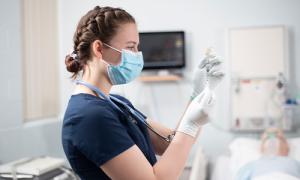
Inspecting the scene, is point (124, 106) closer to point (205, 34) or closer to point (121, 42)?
point (121, 42)

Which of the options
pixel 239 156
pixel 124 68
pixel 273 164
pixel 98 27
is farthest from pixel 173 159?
pixel 239 156

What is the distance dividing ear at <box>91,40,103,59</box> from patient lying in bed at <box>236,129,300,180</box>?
1309mm

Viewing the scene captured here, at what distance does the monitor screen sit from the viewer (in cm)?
236

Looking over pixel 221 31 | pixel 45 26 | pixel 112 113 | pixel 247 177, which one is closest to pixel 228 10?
pixel 221 31

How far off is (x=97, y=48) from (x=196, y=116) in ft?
1.09

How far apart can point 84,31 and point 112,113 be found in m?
0.25

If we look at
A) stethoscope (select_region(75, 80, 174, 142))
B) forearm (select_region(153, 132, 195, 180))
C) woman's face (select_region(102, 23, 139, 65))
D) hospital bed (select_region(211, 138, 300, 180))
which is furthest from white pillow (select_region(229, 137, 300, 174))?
woman's face (select_region(102, 23, 139, 65))

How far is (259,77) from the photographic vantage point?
238cm

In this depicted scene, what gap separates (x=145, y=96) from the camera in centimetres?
248

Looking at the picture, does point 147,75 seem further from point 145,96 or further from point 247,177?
point 247,177

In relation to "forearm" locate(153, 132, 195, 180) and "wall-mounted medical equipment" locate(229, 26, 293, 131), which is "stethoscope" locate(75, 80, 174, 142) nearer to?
"forearm" locate(153, 132, 195, 180)

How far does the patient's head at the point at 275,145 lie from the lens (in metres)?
2.16

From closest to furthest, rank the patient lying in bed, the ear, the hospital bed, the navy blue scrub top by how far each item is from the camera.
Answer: the navy blue scrub top < the ear < the patient lying in bed < the hospital bed

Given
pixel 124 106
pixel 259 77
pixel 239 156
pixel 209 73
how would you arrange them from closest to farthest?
1. pixel 124 106
2. pixel 209 73
3. pixel 239 156
4. pixel 259 77
